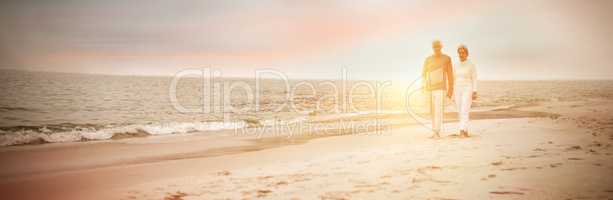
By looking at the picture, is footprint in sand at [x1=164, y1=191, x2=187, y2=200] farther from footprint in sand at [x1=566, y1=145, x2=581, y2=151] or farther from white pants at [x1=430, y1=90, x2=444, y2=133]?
footprint in sand at [x1=566, y1=145, x2=581, y2=151]

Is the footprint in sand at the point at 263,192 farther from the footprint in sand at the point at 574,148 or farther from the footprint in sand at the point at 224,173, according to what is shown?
the footprint in sand at the point at 574,148

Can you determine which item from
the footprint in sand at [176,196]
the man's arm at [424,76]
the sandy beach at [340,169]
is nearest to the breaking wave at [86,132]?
the sandy beach at [340,169]

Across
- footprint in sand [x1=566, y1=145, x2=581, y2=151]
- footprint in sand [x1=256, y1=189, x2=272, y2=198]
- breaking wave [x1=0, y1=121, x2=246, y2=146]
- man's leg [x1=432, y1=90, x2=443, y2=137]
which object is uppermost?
man's leg [x1=432, y1=90, x2=443, y2=137]

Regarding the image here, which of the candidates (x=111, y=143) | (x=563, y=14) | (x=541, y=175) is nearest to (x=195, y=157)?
(x=111, y=143)

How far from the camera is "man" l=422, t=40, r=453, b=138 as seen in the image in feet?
18.1

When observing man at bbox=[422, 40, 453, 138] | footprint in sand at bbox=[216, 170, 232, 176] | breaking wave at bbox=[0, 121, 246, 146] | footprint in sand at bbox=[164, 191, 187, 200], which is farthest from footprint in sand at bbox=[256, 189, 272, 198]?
breaking wave at bbox=[0, 121, 246, 146]

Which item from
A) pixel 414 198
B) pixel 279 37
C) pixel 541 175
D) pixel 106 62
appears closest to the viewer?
pixel 414 198

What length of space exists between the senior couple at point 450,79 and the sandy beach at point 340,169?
0.54 metres

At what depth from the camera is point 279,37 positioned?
12945 mm

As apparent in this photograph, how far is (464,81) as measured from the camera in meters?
5.51

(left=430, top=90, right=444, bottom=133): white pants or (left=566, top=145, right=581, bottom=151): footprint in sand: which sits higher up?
(left=430, top=90, right=444, bottom=133): white pants

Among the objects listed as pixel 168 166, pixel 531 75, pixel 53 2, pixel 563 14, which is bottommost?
pixel 168 166

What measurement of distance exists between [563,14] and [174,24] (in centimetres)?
964

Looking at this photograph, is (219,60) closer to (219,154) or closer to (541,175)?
(219,154)
